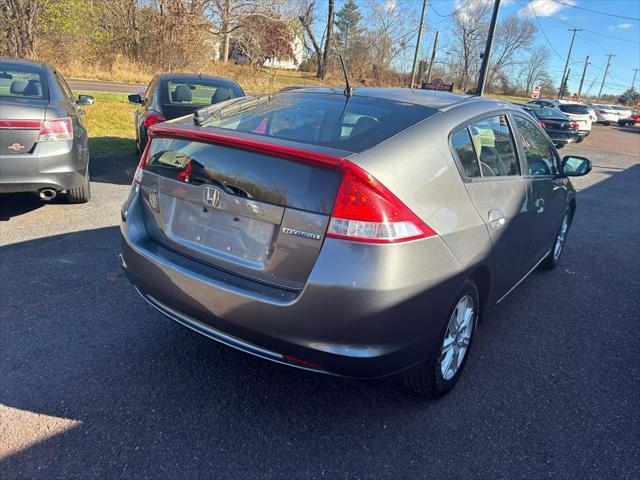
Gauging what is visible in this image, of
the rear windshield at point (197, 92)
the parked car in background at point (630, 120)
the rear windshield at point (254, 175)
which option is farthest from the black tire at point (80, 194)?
the parked car in background at point (630, 120)

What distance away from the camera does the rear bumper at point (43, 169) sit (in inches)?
183

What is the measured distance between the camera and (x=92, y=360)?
283 centimetres

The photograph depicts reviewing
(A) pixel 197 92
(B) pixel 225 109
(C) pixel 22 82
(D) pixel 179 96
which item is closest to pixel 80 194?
(C) pixel 22 82

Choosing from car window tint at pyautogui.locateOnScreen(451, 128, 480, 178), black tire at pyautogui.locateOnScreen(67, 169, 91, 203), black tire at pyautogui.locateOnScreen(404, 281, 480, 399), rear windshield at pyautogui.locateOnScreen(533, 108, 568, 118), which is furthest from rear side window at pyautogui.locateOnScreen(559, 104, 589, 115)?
black tire at pyautogui.locateOnScreen(404, 281, 480, 399)

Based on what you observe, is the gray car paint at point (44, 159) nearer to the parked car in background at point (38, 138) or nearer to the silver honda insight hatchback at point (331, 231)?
the parked car in background at point (38, 138)

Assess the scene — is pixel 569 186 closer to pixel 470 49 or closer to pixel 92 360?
pixel 92 360

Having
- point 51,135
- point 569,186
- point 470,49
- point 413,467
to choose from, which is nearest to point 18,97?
point 51,135

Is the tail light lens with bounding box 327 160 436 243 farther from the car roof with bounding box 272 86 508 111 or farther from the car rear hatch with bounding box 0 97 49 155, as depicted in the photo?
the car rear hatch with bounding box 0 97 49 155

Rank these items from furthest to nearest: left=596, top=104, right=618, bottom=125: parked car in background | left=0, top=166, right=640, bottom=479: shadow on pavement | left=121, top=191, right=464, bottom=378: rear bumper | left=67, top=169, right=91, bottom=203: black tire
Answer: left=596, top=104, right=618, bottom=125: parked car in background → left=67, top=169, right=91, bottom=203: black tire → left=0, top=166, right=640, bottom=479: shadow on pavement → left=121, top=191, right=464, bottom=378: rear bumper

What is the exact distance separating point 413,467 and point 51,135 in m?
4.58

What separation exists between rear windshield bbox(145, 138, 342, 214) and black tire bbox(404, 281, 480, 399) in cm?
92

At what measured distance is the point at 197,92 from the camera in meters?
7.76

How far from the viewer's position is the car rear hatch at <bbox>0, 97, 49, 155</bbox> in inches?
180

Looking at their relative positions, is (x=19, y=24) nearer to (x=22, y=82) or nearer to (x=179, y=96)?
(x=179, y=96)
